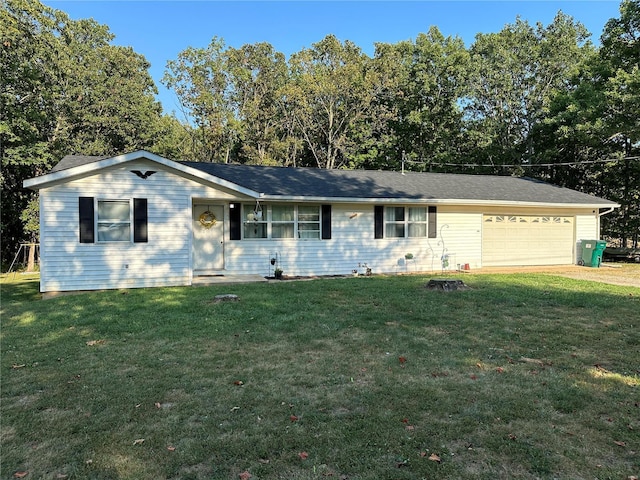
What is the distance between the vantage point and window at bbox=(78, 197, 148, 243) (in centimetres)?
973

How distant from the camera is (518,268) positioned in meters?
15.0

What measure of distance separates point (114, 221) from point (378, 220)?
7.55 m

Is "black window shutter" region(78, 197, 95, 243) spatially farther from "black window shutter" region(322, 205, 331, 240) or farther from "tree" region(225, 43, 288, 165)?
"tree" region(225, 43, 288, 165)

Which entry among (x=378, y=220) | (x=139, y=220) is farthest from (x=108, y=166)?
(x=378, y=220)

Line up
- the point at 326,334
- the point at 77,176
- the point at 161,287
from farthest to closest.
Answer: the point at 161,287
the point at 77,176
the point at 326,334

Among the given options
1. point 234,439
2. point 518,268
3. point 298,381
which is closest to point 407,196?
point 518,268

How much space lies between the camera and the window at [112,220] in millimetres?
9734

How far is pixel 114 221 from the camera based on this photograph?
32.9 feet

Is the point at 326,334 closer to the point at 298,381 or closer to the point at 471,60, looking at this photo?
the point at 298,381

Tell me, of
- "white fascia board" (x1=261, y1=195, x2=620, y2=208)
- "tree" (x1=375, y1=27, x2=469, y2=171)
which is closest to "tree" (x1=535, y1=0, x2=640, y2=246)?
"white fascia board" (x1=261, y1=195, x2=620, y2=208)

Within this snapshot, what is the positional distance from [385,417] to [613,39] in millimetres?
21891

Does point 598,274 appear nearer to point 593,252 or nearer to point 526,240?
point 593,252

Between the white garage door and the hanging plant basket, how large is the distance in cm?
947

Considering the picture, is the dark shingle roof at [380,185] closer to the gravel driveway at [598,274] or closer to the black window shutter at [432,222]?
the black window shutter at [432,222]
